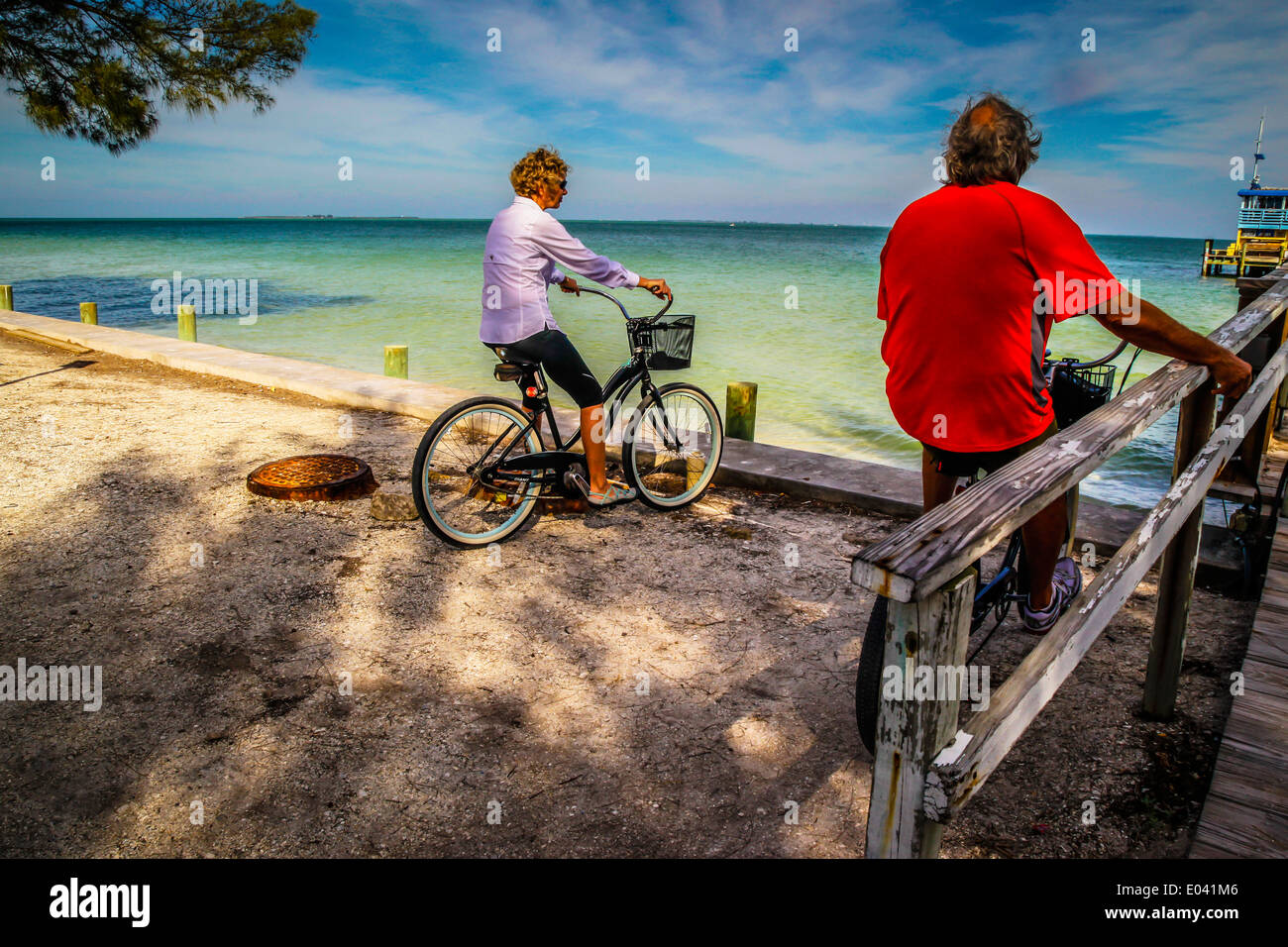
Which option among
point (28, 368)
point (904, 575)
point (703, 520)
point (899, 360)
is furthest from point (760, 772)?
point (28, 368)

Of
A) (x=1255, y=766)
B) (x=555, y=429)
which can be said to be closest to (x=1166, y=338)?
(x=1255, y=766)

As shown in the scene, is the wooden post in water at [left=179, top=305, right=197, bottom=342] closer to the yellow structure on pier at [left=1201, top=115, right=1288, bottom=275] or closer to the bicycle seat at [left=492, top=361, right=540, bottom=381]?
the bicycle seat at [left=492, top=361, right=540, bottom=381]

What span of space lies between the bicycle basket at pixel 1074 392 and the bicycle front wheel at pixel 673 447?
2.45 m

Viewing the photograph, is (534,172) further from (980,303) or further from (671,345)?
(980,303)

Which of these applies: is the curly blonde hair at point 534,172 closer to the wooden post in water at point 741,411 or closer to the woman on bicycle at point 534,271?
the woman on bicycle at point 534,271

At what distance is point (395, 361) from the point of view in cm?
964

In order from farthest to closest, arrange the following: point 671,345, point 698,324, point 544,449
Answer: point 698,324, point 671,345, point 544,449

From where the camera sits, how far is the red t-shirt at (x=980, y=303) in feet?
7.70

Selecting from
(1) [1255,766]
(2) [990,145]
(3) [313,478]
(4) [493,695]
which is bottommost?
(4) [493,695]

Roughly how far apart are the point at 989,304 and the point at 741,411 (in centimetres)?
461

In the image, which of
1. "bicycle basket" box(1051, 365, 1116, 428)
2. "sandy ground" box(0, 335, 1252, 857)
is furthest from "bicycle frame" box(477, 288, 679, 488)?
"bicycle basket" box(1051, 365, 1116, 428)

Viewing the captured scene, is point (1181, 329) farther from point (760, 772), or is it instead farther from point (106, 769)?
point (106, 769)

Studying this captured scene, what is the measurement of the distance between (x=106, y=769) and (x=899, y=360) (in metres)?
2.96
